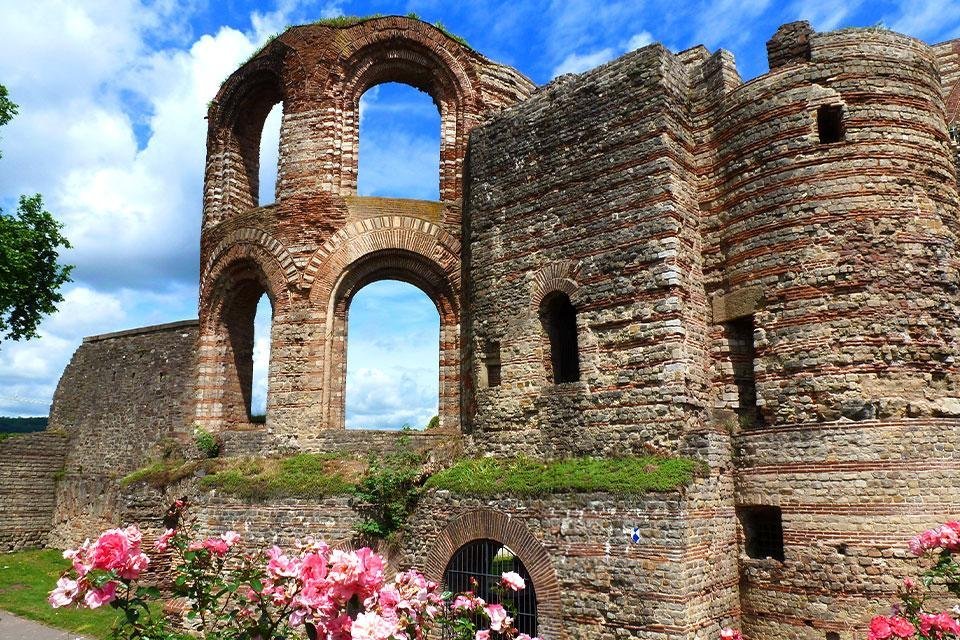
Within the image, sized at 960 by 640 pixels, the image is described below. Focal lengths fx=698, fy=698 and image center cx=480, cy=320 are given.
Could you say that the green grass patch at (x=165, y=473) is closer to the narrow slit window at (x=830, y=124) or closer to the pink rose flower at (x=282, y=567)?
the pink rose flower at (x=282, y=567)

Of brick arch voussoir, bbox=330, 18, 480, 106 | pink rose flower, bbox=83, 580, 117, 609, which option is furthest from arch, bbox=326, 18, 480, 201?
pink rose flower, bbox=83, 580, 117, 609

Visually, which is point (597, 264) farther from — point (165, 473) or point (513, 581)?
point (165, 473)

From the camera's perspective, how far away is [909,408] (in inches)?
360

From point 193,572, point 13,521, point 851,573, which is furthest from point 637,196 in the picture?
point 13,521

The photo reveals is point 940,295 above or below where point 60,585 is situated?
above

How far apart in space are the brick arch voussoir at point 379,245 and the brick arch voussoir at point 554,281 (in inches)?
117

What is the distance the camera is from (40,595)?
1491cm

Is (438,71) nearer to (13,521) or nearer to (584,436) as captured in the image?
(584,436)

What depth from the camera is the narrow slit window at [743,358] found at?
10625 millimetres

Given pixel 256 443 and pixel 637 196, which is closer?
pixel 637 196

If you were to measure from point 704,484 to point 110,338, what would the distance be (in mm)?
17600

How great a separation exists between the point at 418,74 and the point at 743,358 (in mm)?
9918

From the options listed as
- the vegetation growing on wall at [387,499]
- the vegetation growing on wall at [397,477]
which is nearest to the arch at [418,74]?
the vegetation growing on wall at [397,477]

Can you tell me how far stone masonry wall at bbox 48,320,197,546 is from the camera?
56.3 feet
